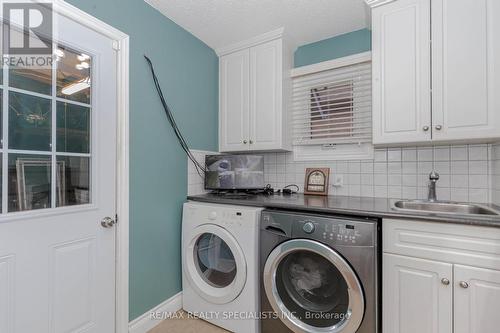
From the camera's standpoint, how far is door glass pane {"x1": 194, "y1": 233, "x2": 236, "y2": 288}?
1876 millimetres

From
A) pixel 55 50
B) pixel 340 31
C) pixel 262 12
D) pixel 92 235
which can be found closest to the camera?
pixel 55 50

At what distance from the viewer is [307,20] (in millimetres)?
Answer: 2043

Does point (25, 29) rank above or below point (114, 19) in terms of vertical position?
below

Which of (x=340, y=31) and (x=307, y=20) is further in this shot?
(x=340, y=31)

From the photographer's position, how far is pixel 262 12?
6.31ft

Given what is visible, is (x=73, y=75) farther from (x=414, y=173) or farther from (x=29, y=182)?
(x=414, y=173)

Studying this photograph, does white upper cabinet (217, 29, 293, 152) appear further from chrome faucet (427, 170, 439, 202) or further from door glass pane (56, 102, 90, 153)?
door glass pane (56, 102, 90, 153)

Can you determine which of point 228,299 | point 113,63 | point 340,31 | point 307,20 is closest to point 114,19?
point 113,63

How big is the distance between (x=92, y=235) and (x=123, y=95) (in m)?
0.92

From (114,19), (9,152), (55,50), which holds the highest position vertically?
(114,19)

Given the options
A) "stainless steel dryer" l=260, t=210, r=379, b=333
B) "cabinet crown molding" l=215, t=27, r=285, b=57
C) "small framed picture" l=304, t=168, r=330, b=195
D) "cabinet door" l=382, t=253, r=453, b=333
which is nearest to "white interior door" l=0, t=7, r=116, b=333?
"stainless steel dryer" l=260, t=210, r=379, b=333

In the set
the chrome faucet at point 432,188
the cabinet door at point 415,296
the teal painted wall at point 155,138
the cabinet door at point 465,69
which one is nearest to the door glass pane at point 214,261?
the teal painted wall at point 155,138

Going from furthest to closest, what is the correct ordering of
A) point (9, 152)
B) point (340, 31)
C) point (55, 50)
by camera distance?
point (340, 31)
point (55, 50)
point (9, 152)

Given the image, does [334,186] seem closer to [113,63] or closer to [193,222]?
[193,222]
